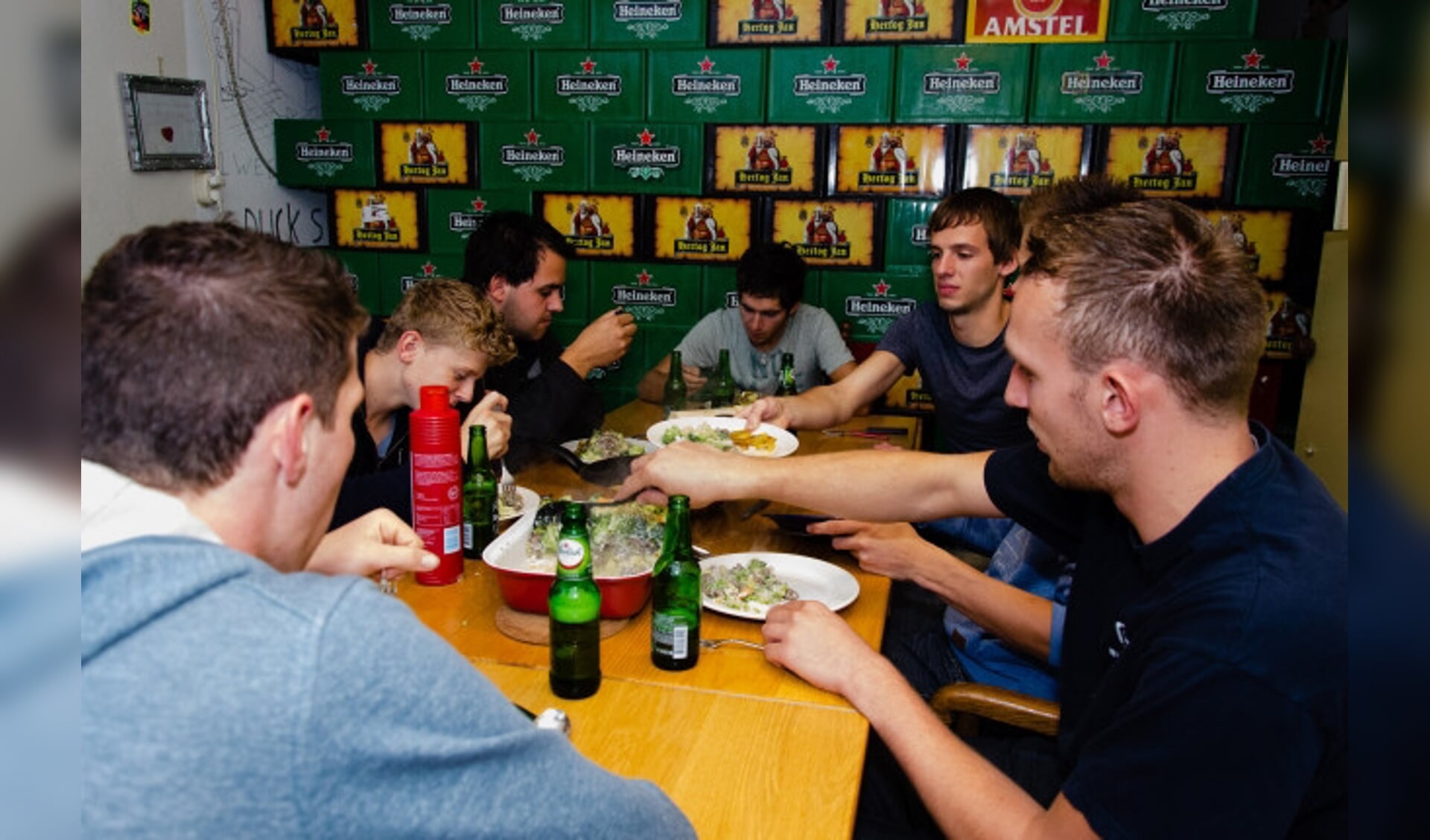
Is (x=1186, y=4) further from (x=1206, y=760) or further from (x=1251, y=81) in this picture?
(x=1206, y=760)

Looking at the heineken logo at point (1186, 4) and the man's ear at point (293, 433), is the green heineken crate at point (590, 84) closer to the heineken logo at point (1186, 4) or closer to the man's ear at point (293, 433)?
the heineken logo at point (1186, 4)

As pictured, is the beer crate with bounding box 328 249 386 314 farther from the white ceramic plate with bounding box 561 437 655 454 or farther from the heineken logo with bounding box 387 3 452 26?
the white ceramic plate with bounding box 561 437 655 454

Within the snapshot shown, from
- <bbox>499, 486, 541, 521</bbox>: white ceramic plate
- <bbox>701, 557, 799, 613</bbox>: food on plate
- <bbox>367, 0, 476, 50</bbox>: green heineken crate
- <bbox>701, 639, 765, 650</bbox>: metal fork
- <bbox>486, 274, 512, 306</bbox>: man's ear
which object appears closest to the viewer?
<bbox>701, 639, 765, 650</bbox>: metal fork

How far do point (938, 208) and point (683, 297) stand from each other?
155 centimetres

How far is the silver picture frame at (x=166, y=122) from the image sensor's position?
13.0 ft

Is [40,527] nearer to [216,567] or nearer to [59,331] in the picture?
[59,331]

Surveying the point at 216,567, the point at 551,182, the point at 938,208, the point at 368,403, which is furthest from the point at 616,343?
the point at 216,567

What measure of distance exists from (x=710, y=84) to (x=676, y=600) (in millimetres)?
3357

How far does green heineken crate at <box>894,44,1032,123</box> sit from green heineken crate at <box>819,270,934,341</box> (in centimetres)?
72

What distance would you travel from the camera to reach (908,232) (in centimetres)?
430

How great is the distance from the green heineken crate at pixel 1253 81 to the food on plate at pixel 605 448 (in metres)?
2.89

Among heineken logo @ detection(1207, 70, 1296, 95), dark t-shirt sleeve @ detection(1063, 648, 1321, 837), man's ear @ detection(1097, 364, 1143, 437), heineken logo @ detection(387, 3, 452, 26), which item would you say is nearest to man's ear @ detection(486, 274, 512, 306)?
heineken logo @ detection(387, 3, 452, 26)

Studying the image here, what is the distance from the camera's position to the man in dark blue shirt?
1079mm

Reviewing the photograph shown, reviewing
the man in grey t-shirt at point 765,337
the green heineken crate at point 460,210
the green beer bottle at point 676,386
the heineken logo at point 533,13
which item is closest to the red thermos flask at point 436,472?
the green beer bottle at point 676,386
